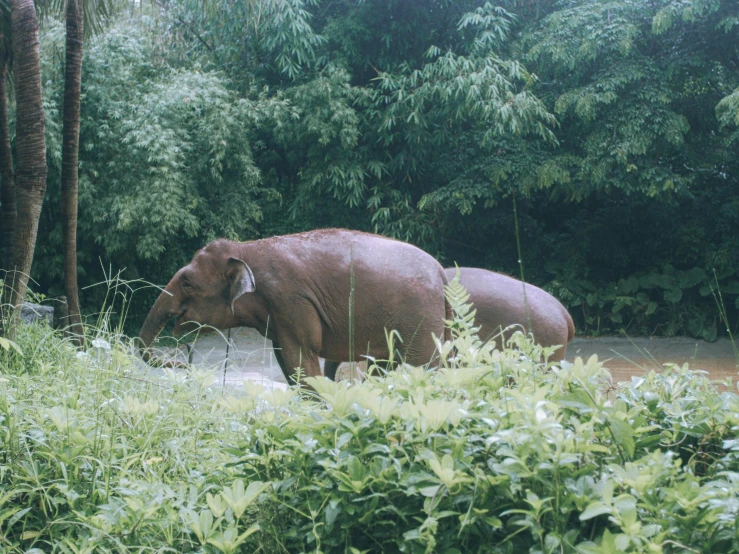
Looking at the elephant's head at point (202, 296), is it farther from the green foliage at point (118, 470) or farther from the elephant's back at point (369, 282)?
the green foliage at point (118, 470)

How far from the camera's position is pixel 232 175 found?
12.0 metres

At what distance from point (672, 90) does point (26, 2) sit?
32.0 ft

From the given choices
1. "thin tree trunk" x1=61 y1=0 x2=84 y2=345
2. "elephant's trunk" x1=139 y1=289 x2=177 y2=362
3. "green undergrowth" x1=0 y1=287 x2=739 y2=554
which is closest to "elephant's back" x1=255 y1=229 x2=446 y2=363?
"elephant's trunk" x1=139 y1=289 x2=177 y2=362

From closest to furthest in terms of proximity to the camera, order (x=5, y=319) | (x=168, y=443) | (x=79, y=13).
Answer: (x=168, y=443) → (x=5, y=319) → (x=79, y=13)

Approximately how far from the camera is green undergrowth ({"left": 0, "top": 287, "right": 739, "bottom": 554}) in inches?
56.3

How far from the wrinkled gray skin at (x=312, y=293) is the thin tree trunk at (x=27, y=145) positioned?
93 centimetres

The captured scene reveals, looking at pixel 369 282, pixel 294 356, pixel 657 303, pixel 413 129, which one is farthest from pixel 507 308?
pixel 657 303

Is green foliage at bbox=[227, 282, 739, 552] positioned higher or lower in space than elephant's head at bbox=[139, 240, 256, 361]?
higher

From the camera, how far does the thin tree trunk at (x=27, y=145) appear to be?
4418mm

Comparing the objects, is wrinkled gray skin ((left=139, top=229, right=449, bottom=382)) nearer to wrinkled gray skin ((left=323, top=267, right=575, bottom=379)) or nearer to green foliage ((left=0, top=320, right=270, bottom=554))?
wrinkled gray skin ((left=323, top=267, right=575, bottom=379))

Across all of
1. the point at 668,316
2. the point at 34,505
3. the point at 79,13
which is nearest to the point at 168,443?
the point at 34,505

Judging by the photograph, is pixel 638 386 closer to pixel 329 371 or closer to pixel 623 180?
pixel 329 371

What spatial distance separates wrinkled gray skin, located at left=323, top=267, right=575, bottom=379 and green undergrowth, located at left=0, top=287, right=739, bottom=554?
3.62m

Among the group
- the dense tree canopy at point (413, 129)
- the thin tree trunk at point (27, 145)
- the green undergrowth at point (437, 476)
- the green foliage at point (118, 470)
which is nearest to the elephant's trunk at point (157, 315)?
the thin tree trunk at point (27, 145)
